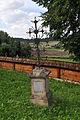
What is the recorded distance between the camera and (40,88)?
1402 centimetres

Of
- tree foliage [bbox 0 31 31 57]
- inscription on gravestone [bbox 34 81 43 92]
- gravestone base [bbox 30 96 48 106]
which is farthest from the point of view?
tree foliage [bbox 0 31 31 57]

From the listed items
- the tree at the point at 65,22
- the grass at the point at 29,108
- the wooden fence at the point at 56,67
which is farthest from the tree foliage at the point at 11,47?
the grass at the point at 29,108

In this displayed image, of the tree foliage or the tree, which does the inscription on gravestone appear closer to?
the tree

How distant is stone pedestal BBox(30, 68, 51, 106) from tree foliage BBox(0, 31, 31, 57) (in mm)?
43924

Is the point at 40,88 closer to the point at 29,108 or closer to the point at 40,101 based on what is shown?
the point at 40,101

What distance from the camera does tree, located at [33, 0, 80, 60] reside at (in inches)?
827

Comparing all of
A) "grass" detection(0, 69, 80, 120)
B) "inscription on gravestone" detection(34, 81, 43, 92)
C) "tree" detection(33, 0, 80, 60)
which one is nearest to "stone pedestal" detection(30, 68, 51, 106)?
"inscription on gravestone" detection(34, 81, 43, 92)

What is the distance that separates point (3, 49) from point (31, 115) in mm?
46279

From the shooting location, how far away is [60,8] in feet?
70.1

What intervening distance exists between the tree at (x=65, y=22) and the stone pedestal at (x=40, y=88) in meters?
7.97

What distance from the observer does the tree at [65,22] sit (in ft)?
68.9

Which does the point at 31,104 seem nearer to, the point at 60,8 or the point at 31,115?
the point at 31,115

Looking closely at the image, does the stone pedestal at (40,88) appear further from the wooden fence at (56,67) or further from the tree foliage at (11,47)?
the tree foliage at (11,47)

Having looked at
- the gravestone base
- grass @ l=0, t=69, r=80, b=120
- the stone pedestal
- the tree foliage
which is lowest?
grass @ l=0, t=69, r=80, b=120
